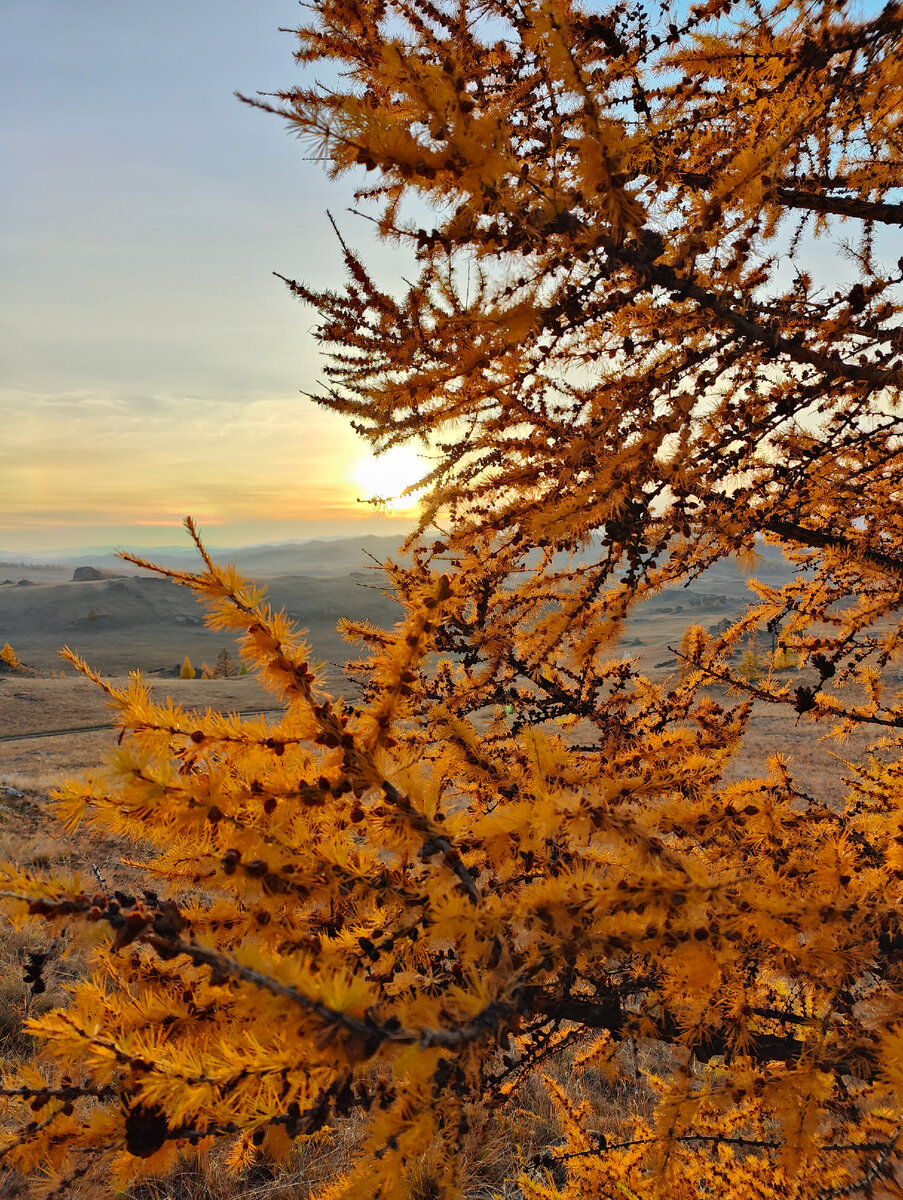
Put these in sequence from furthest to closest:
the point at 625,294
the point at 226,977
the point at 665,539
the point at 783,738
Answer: the point at 783,738, the point at 665,539, the point at 625,294, the point at 226,977

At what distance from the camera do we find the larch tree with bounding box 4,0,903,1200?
108 cm

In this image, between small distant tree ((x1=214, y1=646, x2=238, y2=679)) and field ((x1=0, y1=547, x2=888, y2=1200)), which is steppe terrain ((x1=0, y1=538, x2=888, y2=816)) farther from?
small distant tree ((x1=214, y1=646, x2=238, y2=679))

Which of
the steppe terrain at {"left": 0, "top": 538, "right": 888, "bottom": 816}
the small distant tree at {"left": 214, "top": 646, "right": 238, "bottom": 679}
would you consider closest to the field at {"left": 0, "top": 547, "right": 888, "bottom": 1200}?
the steppe terrain at {"left": 0, "top": 538, "right": 888, "bottom": 816}

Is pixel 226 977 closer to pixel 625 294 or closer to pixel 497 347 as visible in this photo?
pixel 497 347

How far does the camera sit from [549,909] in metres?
1.26

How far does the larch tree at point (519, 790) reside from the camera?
1.08 m

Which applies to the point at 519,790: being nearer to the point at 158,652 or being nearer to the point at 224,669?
the point at 224,669

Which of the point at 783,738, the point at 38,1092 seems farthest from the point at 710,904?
the point at 783,738

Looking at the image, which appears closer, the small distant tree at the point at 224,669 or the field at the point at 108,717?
the field at the point at 108,717

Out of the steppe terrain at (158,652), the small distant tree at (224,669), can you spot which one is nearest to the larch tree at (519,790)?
the steppe terrain at (158,652)

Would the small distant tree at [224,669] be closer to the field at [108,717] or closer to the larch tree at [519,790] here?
the field at [108,717]

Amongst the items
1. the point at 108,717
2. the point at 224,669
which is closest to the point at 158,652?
the point at 224,669

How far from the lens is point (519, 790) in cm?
201

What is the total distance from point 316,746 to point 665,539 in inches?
62.8
